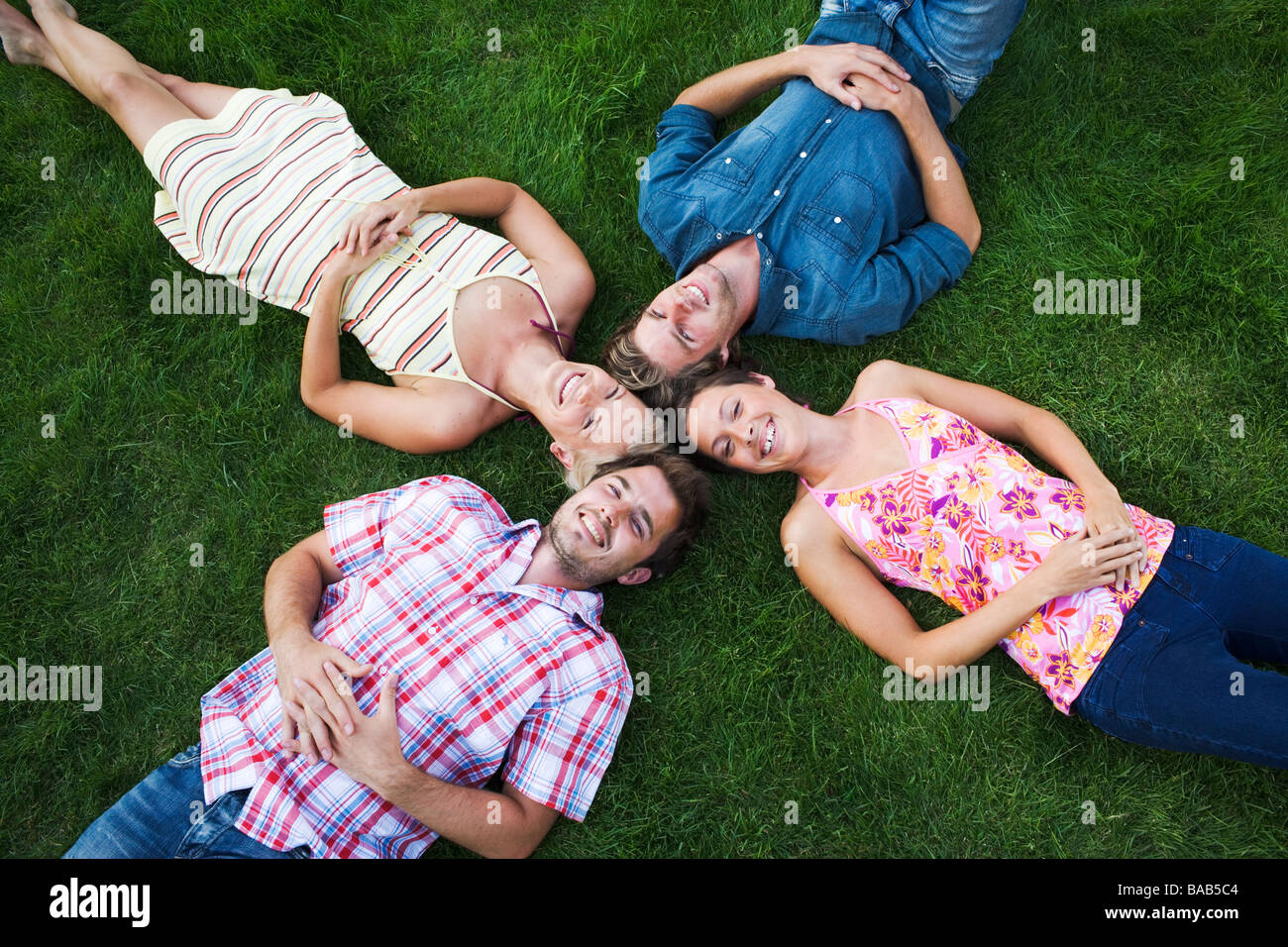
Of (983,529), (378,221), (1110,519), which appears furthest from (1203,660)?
(378,221)

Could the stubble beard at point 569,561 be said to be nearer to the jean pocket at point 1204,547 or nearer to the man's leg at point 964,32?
the jean pocket at point 1204,547

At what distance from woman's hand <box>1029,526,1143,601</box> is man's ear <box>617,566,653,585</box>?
5.50 ft

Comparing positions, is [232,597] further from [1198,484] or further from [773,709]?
[1198,484]

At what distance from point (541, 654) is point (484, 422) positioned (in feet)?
4.14

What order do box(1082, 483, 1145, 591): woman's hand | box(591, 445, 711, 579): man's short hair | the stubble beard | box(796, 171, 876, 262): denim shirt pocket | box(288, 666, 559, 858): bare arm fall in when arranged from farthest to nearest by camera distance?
1. box(796, 171, 876, 262): denim shirt pocket
2. box(591, 445, 711, 579): man's short hair
3. the stubble beard
4. box(1082, 483, 1145, 591): woman's hand
5. box(288, 666, 559, 858): bare arm

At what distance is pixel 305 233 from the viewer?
4293 millimetres

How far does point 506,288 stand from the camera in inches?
170

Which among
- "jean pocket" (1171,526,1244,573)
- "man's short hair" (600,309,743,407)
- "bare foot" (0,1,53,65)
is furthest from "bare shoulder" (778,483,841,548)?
"bare foot" (0,1,53,65)

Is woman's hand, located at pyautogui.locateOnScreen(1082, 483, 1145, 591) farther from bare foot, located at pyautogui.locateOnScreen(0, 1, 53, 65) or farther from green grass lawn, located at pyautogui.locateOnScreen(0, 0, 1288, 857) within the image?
bare foot, located at pyautogui.locateOnScreen(0, 1, 53, 65)

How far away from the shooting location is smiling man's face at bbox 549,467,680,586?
3801mm

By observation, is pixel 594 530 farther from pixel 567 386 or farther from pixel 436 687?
pixel 436 687

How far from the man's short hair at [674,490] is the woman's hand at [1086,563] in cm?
149

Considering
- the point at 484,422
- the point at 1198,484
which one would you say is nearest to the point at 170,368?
the point at 484,422

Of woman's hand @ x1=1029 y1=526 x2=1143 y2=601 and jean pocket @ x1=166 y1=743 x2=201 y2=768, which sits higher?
woman's hand @ x1=1029 y1=526 x2=1143 y2=601
